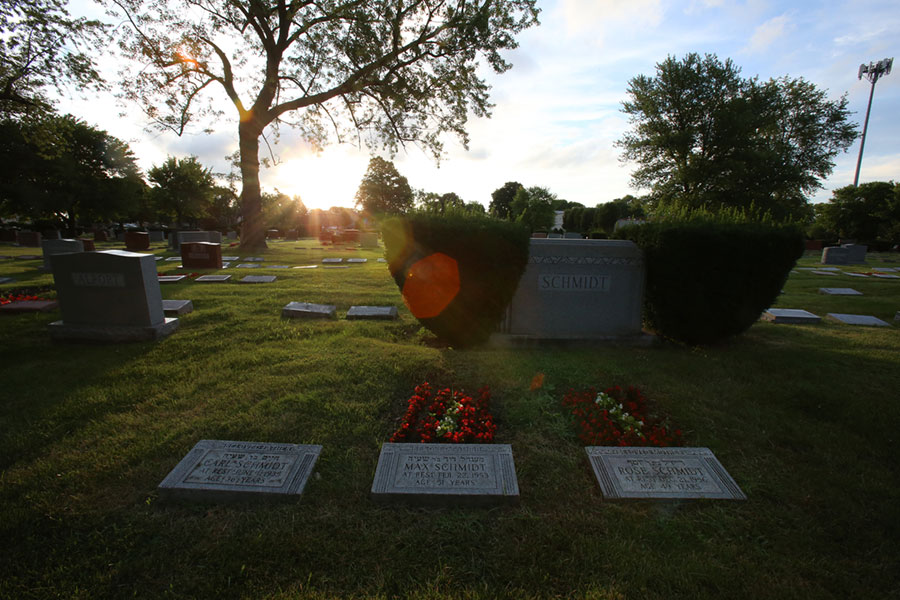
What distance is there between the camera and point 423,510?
8.20 feet

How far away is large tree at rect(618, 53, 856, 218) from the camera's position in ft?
72.5

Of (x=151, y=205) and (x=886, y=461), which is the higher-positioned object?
(x=151, y=205)

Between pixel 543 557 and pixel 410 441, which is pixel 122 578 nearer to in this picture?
pixel 410 441

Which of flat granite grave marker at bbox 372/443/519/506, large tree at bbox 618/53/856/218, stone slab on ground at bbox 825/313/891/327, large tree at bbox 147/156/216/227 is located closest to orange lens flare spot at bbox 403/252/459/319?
flat granite grave marker at bbox 372/443/519/506

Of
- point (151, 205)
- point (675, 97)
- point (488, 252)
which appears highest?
point (675, 97)

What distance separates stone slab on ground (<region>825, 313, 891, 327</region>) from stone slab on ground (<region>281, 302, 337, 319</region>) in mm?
9045

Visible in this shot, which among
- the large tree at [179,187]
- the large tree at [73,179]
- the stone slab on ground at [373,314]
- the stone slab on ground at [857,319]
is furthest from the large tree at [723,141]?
the large tree at [179,187]

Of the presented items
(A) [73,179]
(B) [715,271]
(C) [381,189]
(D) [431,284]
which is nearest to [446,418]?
(D) [431,284]

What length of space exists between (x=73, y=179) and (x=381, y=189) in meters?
34.5

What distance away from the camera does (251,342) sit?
17.8ft

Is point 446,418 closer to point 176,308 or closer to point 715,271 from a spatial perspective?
point 715,271

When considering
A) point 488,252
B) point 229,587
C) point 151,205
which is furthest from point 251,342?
point 151,205

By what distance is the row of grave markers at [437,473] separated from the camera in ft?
8.25

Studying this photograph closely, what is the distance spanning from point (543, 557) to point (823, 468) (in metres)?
2.33
